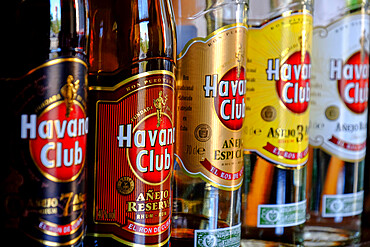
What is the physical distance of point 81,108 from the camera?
25.4 inches

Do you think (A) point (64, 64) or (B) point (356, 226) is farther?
(B) point (356, 226)

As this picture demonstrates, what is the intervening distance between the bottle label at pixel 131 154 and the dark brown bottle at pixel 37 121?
2.9 inches

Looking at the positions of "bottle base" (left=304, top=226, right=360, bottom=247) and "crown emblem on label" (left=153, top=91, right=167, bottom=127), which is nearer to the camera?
"crown emblem on label" (left=153, top=91, right=167, bottom=127)

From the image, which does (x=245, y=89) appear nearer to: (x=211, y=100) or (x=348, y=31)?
(x=211, y=100)

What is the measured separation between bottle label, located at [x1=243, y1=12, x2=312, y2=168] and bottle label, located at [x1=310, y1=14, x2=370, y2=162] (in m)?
0.13

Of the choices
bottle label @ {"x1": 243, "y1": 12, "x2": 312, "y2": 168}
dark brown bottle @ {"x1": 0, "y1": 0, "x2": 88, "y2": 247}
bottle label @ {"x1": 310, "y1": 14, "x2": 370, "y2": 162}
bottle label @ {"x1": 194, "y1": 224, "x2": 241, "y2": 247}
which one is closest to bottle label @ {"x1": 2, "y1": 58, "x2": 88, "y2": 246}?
dark brown bottle @ {"x1": 0, "y1": 0, "x2": 88, "y2": 247}

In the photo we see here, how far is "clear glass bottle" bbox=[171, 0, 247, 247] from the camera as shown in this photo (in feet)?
A: 2.60

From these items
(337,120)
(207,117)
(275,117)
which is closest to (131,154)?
(207,117)

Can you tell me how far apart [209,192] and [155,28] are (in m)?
0.22

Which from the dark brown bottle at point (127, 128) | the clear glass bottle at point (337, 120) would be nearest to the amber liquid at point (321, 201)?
the clear glass bottle at point (337, 120)

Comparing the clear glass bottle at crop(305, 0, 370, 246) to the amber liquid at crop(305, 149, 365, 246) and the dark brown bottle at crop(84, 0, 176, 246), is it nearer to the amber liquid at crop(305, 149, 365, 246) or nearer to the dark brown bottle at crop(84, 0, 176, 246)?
the amber liquid at crop(305, 149, 365, 246)

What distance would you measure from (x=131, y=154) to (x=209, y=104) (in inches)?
5.4

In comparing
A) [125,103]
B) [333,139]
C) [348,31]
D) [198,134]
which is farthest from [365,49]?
[125,103]

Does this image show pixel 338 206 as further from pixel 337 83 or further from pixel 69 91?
pixel 69 91
